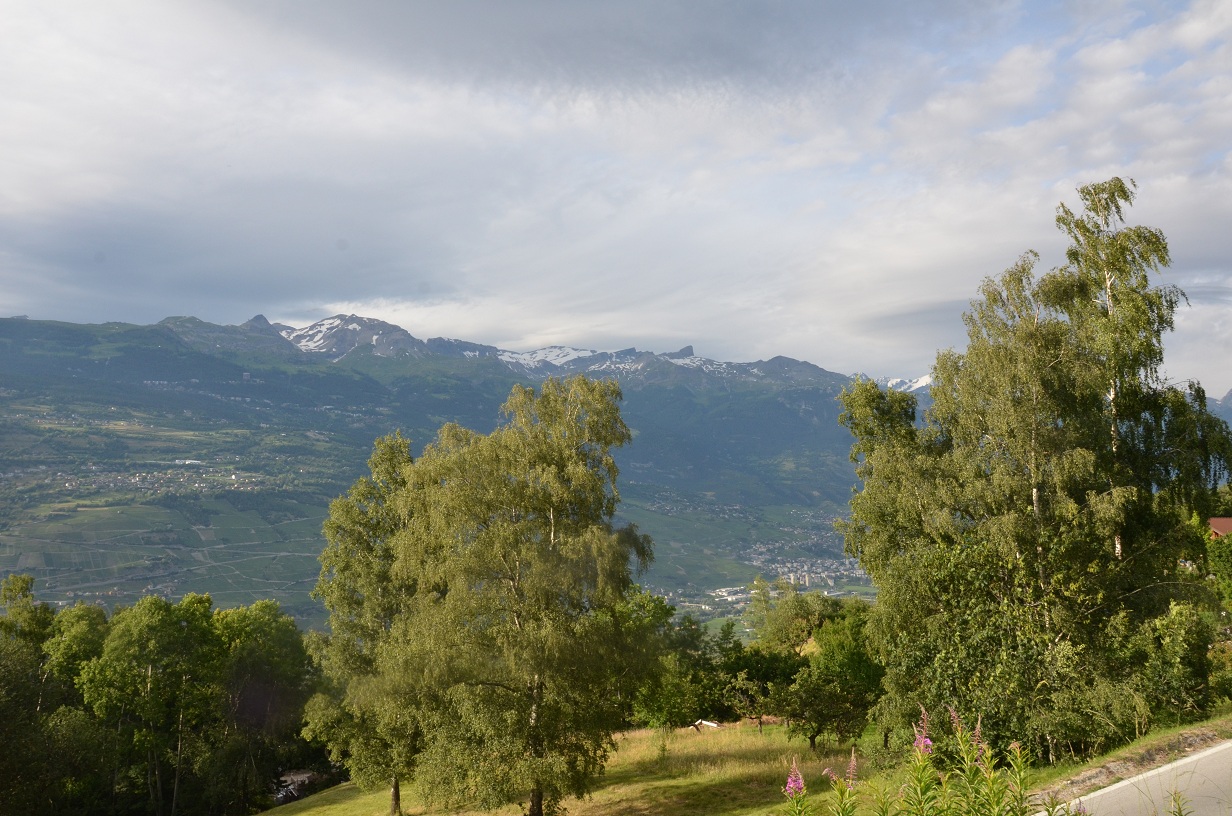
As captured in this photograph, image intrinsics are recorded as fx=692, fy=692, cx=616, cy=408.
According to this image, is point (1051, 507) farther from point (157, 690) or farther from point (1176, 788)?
point (157, 690)

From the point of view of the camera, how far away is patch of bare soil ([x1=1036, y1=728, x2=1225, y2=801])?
527 inches

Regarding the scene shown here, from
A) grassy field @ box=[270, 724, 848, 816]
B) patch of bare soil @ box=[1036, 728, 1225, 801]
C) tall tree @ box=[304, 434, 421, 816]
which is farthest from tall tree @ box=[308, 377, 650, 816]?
patch of bare soil @ box=[1036, 728, 1225, 801]

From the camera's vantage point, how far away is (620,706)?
25.1 m

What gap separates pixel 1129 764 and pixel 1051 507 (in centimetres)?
1017

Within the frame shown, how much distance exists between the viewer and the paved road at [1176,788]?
1171 centimetres

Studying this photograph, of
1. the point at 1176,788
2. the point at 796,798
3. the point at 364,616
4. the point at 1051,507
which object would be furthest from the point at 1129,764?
the point at 364,616

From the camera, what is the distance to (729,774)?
27547 millimetres

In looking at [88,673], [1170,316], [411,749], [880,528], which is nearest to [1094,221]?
[1170,316]

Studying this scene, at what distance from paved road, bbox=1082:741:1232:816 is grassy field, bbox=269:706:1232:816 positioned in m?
0.41

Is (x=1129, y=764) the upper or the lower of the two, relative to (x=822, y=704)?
upper

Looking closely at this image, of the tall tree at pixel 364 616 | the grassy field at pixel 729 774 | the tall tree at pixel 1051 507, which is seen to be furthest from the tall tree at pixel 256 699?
the tall tree at pixel 1051 507

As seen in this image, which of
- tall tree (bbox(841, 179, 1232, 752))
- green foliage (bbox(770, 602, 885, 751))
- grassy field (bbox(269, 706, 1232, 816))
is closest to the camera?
grassy field (bbox(269, 706, 1232, 816))

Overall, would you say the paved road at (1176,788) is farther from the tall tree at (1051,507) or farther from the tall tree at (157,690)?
the tall tree at (157,690)

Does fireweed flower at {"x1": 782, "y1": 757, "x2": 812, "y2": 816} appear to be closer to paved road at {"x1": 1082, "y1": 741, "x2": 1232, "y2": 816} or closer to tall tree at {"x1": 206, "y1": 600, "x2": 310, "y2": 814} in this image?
paved road at {"x1": 1082, "y1": 741, "x2": 1232, "y2": 816}
